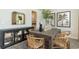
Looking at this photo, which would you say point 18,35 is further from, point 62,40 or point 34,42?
point 62,40

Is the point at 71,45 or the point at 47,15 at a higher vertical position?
the point at 47,15

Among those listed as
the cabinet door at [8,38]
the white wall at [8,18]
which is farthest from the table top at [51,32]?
the cabinet door at [8,38]

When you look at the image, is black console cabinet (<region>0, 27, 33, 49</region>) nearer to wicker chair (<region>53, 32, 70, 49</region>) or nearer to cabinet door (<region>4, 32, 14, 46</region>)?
cabinet door (<region>4, 32, 14, 46</region>)

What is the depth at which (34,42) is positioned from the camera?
6.01 feet

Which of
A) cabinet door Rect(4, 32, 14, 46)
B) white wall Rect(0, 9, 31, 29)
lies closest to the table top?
white wall Rect(0, 9, 31, 29)

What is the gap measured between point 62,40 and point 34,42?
38 cm

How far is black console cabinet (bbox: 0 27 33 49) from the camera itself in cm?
178

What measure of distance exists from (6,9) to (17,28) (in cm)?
30

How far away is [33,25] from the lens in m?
1.83

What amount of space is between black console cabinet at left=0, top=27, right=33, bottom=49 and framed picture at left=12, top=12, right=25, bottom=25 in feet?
0.32

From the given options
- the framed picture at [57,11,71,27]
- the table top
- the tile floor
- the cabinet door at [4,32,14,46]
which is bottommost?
the tile floor

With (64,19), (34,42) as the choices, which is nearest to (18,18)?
(34,42)
